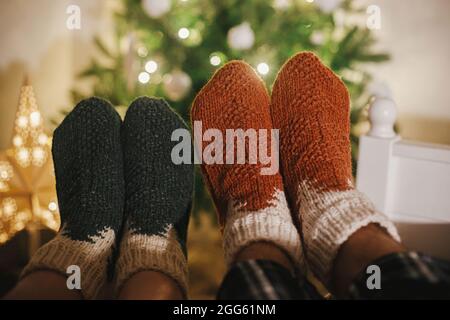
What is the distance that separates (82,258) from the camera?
647mm

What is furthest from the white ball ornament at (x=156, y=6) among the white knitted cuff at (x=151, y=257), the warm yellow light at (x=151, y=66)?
the white knitted cuff at (x=151, y=257)

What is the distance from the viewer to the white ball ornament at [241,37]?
1050 millimetres

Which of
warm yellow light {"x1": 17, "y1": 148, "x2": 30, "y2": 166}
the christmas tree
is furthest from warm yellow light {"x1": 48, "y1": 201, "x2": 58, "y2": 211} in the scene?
the christmas tree

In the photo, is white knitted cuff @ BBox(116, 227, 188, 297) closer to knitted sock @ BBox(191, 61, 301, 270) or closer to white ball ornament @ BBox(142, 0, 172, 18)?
knitted sock @ BBox(191, 61, 301, 270)

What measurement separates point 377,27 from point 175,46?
0.67m

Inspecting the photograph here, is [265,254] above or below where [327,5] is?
below

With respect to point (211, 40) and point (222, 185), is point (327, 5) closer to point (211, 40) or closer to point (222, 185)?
point (211, 40)

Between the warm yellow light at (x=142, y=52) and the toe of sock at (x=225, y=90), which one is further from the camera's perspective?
the warm yellow light at (x=142, y=52)

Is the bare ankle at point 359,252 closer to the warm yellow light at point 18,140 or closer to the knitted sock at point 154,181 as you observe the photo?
the knitted sock at point 154,181

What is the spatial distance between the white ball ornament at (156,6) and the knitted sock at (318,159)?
0.35 meters

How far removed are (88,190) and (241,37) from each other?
0.49 m

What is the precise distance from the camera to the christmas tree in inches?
43.6

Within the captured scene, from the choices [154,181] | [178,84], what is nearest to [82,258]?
[154,181]
